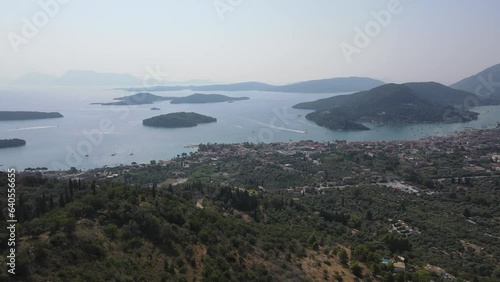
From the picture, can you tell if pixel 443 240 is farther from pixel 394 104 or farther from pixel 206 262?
pixel 394 104

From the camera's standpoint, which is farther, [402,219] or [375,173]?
[375,173]

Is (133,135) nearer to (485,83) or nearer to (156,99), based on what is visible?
(156,99)

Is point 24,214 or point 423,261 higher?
point 24,214

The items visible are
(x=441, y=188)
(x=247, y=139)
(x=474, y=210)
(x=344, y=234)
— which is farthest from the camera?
(x=247, y=139)

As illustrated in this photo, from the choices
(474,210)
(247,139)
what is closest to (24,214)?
(474,210)

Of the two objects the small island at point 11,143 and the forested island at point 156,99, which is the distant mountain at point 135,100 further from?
the small island at point 11,143

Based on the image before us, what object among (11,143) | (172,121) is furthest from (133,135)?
(11,143)

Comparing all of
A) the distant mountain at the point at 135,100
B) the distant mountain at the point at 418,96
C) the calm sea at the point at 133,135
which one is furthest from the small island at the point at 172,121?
the distant mountain at the point at 418,96
